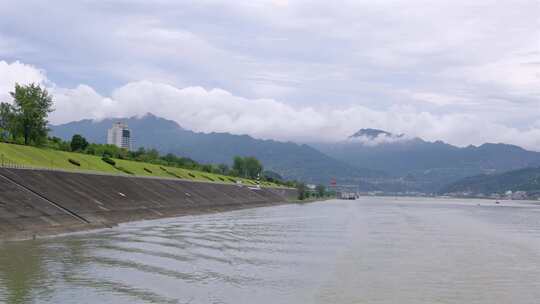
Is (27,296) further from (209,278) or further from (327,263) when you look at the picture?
(327,263)

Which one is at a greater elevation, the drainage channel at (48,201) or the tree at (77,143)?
the tree at (77,143)

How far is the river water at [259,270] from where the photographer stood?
97.0 ft

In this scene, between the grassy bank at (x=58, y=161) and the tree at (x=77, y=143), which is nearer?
the grassy bank at (x=58, y=161)

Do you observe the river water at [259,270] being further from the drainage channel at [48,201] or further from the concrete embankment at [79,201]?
the drainage channel at [48,201]

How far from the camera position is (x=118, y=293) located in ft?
95.4

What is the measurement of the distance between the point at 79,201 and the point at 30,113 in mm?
44298

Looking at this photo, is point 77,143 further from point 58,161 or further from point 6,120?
point 58,161

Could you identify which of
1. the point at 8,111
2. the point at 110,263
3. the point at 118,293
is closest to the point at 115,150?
the point at 8,111

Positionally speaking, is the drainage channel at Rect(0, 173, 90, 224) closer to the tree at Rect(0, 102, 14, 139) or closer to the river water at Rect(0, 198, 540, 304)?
the river water at Rect(0, 198, 540, 304)

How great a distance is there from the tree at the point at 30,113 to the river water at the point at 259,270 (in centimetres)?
5454

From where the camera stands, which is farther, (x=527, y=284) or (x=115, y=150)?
(x=115, y=150)

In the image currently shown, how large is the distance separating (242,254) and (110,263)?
Answer: 34.7ft

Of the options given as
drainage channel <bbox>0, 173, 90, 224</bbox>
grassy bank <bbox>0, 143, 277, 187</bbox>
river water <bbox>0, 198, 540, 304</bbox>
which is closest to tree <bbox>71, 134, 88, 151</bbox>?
grassy bank <bbox>0, 143, 277, 187</bbox>

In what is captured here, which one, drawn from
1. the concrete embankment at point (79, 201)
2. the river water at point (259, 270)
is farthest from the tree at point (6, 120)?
the river water at point (259, 270)
